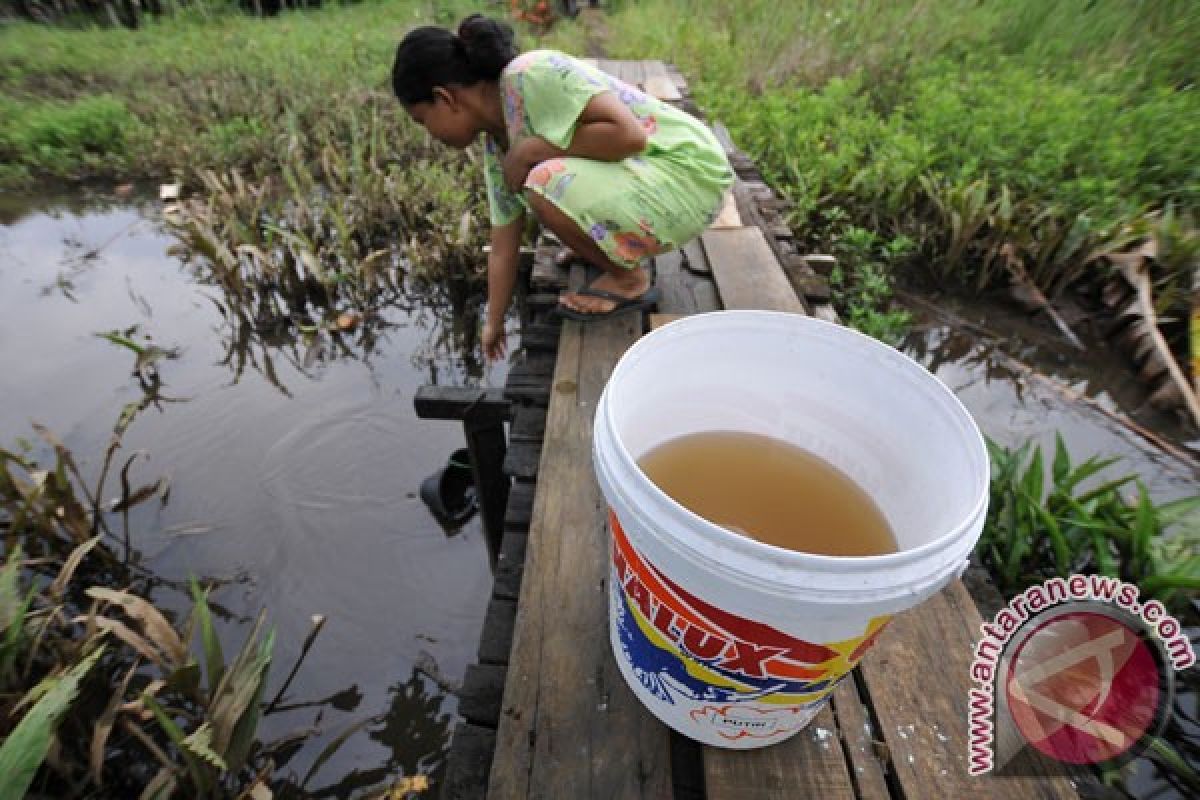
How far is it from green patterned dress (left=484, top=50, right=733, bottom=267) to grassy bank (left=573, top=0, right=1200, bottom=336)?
1558 mm

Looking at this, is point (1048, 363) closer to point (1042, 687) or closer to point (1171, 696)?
→ point (1171, 696)

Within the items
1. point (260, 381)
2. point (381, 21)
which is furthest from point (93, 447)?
point (381, 21)

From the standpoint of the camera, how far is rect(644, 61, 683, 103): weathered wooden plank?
17.6 ft

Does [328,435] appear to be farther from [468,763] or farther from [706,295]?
[468,763]

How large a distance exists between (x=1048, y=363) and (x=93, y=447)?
529cm

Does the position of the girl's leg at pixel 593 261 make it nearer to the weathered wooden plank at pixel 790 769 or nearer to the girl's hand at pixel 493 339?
the girl's hand at pixel 493 339

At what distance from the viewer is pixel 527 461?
185cm

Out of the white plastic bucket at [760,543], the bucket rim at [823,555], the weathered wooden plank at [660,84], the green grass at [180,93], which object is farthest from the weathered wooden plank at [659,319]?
the green grass at [180,93]

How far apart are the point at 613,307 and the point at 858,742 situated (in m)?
1.70

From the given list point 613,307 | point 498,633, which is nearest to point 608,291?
point 613,307

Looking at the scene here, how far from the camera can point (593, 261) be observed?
2.41 metres

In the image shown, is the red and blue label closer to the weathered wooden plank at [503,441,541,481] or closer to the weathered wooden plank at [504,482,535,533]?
the weathered wooden plank at [504,482,535,533]

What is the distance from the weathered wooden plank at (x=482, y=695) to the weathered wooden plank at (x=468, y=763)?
0.02 m

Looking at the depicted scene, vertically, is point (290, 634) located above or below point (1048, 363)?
below
